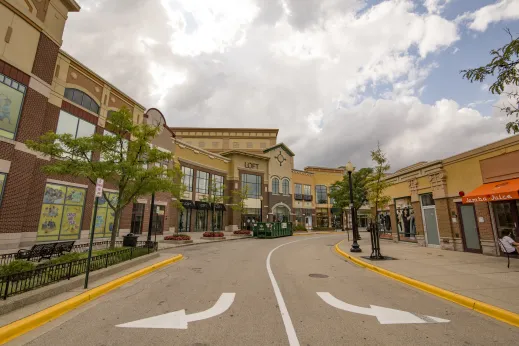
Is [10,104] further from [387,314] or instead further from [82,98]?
[387,314]

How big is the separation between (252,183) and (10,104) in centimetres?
3351

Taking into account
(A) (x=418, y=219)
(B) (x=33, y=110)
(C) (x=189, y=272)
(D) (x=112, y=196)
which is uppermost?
(B) (x=33, y=110)

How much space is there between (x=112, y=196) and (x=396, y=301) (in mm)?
23232

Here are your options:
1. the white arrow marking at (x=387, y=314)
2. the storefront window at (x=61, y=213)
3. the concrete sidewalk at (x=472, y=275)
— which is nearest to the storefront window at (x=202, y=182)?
the storefront window at (x=61, y=213)

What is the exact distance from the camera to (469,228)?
45.3ft

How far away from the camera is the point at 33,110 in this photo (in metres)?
15.7

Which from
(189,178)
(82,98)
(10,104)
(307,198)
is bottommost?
(307,198)

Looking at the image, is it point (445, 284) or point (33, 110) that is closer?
point (445, 284)

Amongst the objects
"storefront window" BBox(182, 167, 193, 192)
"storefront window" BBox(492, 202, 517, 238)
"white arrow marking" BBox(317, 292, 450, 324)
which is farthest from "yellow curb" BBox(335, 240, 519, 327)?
"storefront window" BBox(182, 167, 193, 192)

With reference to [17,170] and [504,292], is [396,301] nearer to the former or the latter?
[504,292]

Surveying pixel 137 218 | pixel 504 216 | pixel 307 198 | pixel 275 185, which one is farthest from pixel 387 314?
pixel 307 198

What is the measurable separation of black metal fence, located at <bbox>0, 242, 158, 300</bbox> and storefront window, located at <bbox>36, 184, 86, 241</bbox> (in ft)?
33.9

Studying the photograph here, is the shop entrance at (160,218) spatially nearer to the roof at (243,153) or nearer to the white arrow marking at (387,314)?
the roof at (243,153)

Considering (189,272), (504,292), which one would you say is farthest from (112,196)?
(504,292)
